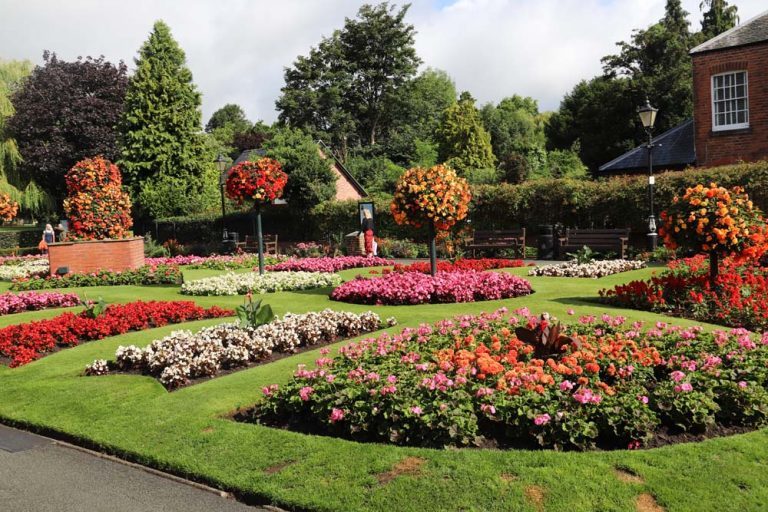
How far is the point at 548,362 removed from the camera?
5.83 meters

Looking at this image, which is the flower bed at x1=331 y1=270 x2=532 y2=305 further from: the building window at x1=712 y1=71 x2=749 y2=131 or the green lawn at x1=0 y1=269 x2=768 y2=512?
the building window at x1=712 y1=71 x2=749 y2=131

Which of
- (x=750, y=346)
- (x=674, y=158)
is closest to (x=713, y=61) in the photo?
(x=674, y=158)

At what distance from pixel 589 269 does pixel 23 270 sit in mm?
17795

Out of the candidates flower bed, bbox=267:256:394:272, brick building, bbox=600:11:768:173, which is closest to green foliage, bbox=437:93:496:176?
brick building, bbox=600:11:768:173

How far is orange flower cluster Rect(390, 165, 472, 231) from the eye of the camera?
42.7 ft

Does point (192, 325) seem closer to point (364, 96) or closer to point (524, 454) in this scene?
point (524, 454)

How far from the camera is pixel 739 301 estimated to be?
355 inches

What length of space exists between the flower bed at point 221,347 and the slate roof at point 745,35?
19879mm

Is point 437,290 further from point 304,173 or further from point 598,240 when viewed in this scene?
point 304,173

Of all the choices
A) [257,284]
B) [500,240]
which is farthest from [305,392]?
[500,240]

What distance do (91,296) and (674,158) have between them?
821 inches

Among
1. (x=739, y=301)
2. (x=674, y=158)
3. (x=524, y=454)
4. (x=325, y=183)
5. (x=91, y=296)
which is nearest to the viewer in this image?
(x=524, y=454)

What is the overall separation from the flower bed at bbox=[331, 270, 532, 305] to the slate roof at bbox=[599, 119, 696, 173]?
15.1 m

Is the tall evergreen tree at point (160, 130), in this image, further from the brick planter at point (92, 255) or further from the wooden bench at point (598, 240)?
the wooden bench at point (598, 240)
